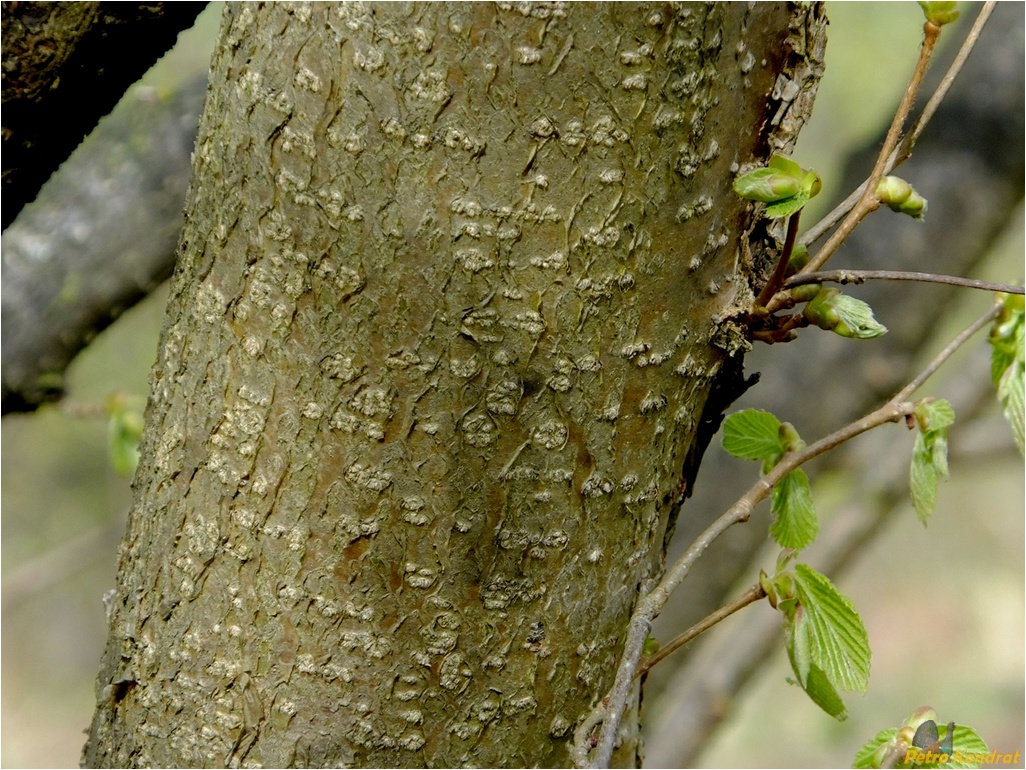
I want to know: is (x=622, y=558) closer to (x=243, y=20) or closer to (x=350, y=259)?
(x=350, y=259)

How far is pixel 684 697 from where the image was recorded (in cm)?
165

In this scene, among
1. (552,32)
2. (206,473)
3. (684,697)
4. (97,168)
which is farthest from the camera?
(684,697)

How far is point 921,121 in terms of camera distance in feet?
1.87

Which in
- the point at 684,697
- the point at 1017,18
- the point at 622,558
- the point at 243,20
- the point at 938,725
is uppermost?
the point at 1017,18

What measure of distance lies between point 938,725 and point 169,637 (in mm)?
575

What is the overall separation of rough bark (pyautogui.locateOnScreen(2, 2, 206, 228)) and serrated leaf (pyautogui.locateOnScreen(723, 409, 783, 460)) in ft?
1.97

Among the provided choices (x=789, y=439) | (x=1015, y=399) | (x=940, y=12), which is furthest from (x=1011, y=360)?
(x=940, y=12)

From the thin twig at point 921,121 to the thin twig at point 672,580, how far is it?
15 cm

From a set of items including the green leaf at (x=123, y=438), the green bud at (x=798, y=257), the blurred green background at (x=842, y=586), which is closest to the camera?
the green bud at (x=798, y=257)

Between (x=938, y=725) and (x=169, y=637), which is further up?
(x=169, y=637)

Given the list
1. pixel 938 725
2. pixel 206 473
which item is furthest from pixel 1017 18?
A: pixel 206 473

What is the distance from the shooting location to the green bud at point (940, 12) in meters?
0.54

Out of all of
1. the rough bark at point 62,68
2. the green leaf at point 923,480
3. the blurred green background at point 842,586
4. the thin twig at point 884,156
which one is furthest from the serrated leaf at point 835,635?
the blurred green background at point 842,586

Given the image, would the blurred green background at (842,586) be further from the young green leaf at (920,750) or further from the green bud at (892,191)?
the young green leaf at (920,750)
